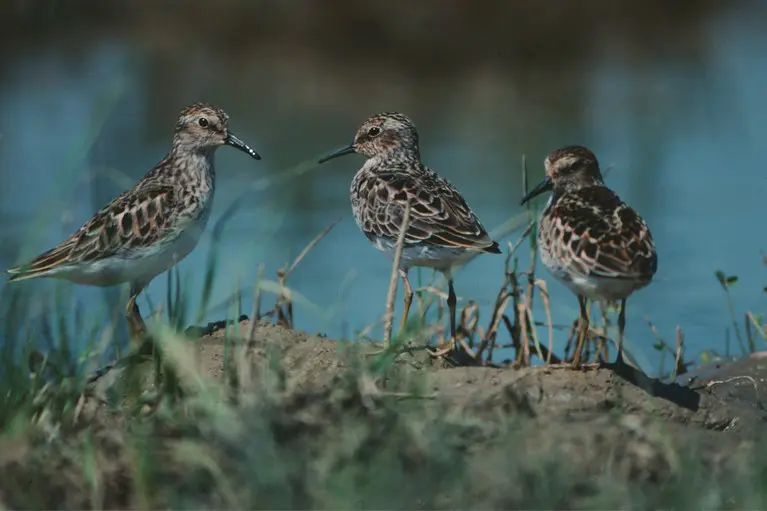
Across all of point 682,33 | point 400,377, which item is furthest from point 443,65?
point 400,377

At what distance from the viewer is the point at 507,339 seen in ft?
32.7

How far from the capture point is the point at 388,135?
31.3 ft

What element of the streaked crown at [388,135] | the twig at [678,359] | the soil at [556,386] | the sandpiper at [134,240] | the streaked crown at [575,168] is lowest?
the soil at [556,386]

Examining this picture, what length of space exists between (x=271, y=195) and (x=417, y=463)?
850 cm

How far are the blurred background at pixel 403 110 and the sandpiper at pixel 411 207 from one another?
0.54 meters

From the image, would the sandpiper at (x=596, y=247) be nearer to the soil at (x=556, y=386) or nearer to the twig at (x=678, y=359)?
the soil at (x=556, y=386)

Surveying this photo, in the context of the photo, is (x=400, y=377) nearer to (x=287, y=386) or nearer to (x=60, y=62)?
(x=287, y=386)

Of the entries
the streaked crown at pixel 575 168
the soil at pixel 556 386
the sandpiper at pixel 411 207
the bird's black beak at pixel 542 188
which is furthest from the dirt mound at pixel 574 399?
the streaked crown at pixel 575 168

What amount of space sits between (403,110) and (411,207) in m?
10.4

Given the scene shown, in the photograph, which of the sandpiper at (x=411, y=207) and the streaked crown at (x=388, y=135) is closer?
the sandpiper at (x=411, y=207)

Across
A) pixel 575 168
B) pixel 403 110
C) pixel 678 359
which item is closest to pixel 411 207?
pixel 575 168

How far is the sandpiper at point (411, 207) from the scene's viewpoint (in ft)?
26.1

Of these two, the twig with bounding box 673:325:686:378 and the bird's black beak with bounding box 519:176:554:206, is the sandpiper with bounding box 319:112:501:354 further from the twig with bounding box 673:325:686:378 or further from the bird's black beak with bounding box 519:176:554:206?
the twig with bounding box 673:325:686:378

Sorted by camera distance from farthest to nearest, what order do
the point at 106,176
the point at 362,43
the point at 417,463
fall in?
Answer: the point at 362,43 < the point at 106,176 < the point at 417,463
